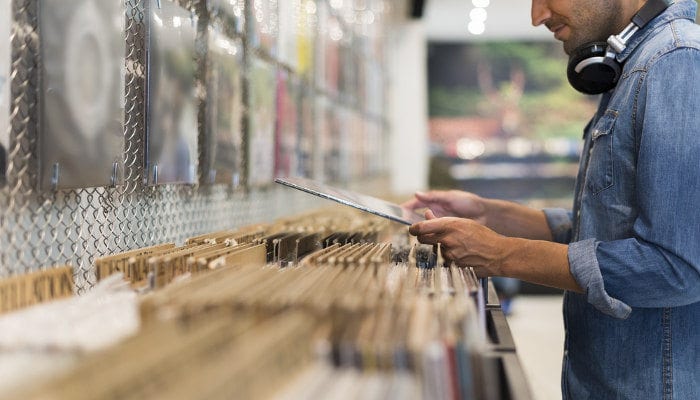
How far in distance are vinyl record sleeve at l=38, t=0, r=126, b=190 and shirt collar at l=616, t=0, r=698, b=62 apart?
1246 mm

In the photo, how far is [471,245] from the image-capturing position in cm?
158

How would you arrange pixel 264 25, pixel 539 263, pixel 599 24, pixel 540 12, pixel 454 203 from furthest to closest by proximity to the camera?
pixel 264 25, pixel 454 203, pixel 540 12, pixel 599 24, pixel 539 263

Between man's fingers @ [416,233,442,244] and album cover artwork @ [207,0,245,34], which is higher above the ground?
album cover artwork @ [207,0,245,34]

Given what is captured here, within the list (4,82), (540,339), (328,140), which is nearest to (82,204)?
(4,82)

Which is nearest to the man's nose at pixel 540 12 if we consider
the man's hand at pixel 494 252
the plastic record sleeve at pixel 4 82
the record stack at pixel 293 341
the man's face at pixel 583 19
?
the man's face at pixel 583 19

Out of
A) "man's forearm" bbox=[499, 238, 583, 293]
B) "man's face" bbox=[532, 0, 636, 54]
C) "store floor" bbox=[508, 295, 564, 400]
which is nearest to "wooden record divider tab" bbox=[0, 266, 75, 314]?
"man's forearm" bbox=[499, 238, 583, 293]

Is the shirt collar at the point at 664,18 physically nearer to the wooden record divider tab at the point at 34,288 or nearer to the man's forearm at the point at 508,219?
the man's forearm at the point at 508,219

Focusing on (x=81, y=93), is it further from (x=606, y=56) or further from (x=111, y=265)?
(x=606, y=56)

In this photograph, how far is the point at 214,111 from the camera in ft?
6.97

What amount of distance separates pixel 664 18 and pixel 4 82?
1.51 meters

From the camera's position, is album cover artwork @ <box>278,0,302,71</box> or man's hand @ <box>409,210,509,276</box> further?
album cover artwork @ <box>278,0,302,71</box>

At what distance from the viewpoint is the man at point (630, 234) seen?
4.83 ft

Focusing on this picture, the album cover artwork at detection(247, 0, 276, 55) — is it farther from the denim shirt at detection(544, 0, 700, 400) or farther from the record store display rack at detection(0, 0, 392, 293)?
the denim shirt at detection(544, 0, 700, 400)

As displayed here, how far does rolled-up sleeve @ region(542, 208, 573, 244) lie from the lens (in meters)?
2.28
